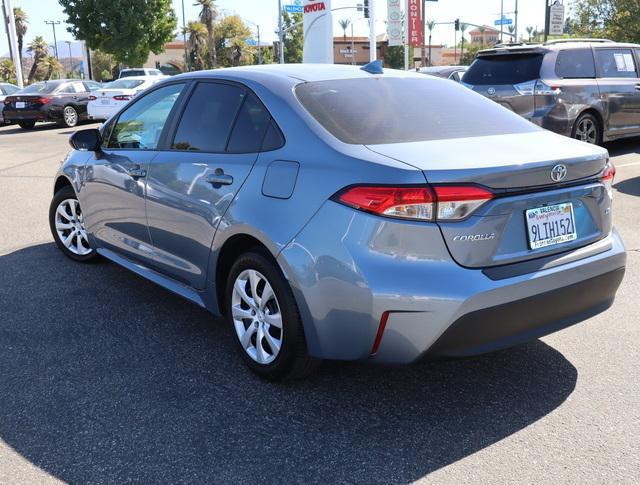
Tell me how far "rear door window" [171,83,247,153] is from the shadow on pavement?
118cm

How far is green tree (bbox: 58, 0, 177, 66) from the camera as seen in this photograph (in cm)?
3816

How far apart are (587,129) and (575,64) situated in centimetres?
99

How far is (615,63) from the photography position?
10.9 meters

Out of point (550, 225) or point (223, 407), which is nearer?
point (550, 225)

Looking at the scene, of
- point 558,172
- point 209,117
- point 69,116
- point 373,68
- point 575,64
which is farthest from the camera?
point 69,116

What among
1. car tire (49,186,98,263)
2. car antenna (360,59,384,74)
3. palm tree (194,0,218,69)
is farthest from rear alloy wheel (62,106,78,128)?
palm tree (194,0,218,69)

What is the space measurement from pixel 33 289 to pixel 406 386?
3098mm

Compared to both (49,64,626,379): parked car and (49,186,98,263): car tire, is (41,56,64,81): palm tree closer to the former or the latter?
(49,186,98,263): car tire

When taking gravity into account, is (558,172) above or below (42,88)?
below

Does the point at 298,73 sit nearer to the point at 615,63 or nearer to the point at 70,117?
the point at 615,63

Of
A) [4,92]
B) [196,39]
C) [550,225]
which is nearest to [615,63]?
[550,225]

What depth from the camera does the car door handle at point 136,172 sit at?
4371 mm

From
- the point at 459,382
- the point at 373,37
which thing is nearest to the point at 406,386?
the point at 459,382

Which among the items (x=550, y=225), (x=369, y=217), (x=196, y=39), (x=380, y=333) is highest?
(x=196, y=39)
